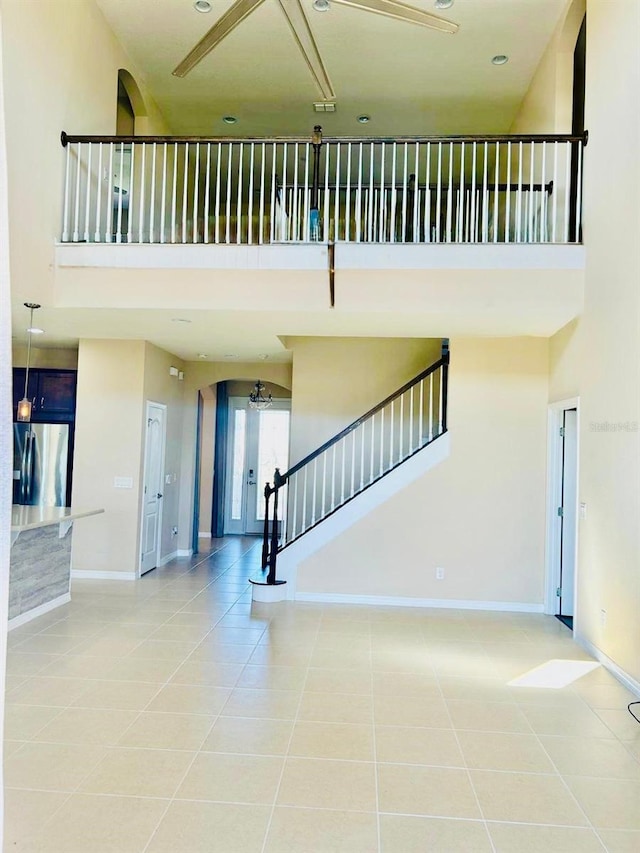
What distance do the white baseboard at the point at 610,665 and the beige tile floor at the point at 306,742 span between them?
90 mm

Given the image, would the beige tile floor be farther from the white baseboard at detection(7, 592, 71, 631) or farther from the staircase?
the staircase

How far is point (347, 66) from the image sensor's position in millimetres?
6340

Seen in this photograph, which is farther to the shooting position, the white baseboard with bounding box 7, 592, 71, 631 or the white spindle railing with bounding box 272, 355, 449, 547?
the white spindle railing with bounding box 272, 355, 449, 547

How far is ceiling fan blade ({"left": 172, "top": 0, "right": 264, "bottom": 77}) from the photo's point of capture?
11.9ft

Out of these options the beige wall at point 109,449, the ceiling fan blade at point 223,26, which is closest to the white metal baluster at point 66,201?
the ceiling fan blade at point 223,26

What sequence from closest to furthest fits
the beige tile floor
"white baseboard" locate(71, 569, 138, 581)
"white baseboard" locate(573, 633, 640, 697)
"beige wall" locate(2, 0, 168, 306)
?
1. the beige tile floor
2. "white baseboard" locate(573, 633, 640, 697)
3. "beige wall" locate(2, 0, 168, 306)
4. "white baseboard" locate(71, 569, 138, 581)

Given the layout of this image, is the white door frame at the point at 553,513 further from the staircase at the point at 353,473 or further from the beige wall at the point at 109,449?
the beige wall at the point at 109,449

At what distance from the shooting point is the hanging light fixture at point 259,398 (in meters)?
10.1

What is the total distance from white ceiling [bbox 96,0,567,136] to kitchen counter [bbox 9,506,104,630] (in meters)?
4.94

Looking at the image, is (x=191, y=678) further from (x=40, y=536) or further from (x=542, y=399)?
(x=542, y=399)

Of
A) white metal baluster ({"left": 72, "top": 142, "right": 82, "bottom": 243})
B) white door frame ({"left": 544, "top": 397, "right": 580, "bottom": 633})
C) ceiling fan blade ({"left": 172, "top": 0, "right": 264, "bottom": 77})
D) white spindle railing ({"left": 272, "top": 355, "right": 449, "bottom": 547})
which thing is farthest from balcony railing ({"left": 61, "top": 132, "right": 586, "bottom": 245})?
white spindle railing ({"left": 272, "top": 355, "right": 449, "bottom": 547})

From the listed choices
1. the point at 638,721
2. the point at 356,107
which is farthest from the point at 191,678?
the point at 356,107

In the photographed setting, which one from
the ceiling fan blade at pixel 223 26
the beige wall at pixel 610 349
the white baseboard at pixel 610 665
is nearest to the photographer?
the ceiling fan blade at pixel 223 26

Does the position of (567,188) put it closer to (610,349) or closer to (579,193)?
(579,193)
